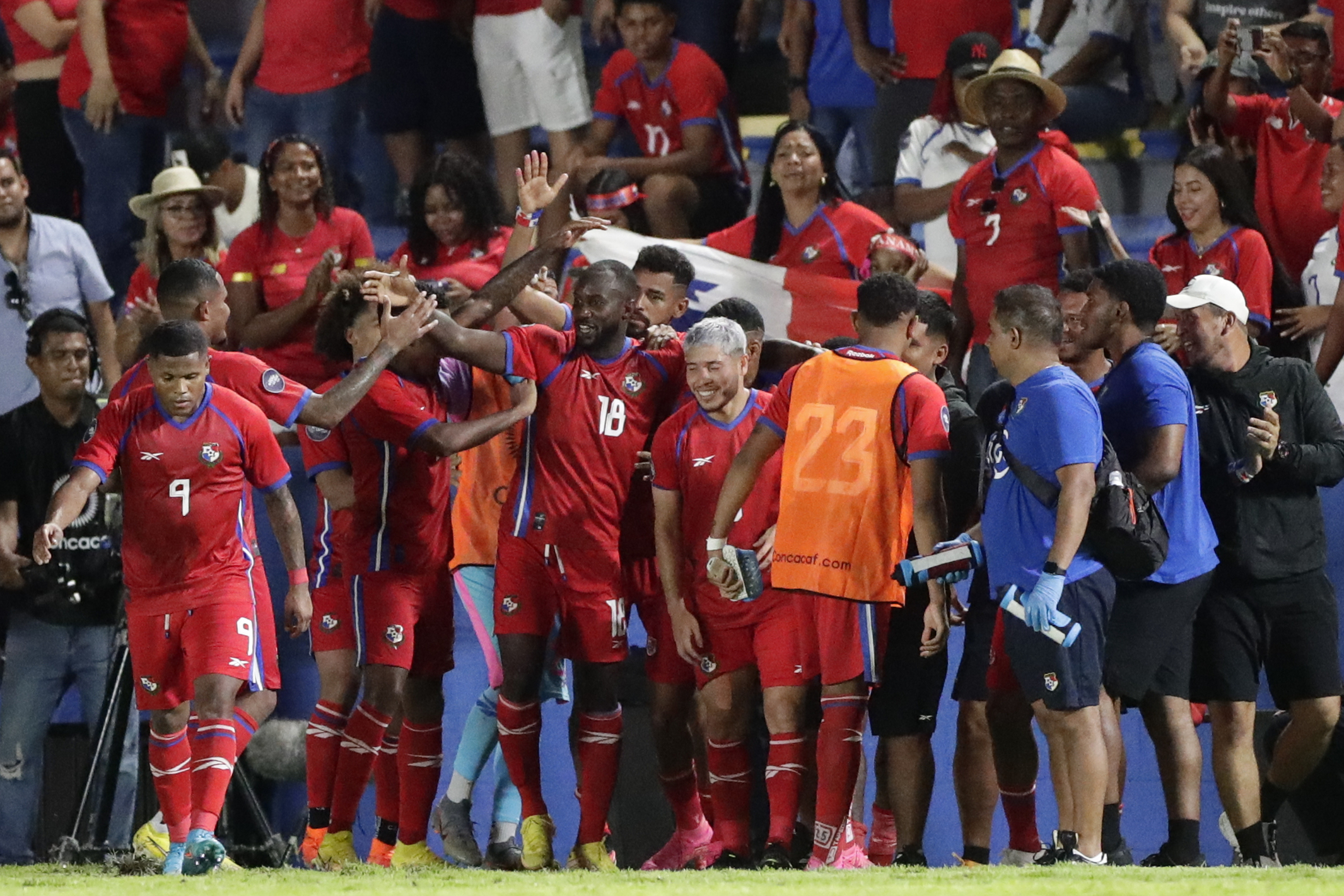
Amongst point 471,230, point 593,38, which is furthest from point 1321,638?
point 593,38

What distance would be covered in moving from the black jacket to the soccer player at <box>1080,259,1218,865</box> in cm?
28

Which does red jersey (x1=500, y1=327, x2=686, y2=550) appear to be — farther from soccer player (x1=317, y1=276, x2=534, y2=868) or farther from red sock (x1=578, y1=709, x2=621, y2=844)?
red sock (x1=578, y1=709, x2=621, y2=844)

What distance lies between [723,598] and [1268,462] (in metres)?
2.04

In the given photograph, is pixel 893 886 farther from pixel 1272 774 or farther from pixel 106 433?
pixel 106 433

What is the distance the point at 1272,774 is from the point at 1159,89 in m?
4.58

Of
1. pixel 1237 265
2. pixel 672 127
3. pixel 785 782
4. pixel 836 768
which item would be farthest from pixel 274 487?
pixel 1237 265

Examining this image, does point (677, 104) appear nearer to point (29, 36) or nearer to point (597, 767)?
point (29, 36)

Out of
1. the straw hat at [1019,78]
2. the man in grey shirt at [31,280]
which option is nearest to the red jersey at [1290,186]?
the straw hat at [1019,78]

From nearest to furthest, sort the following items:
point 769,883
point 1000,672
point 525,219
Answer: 1. point 769,883
2. point 1000,672
3. point 525,219

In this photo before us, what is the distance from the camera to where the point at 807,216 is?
9.10 m

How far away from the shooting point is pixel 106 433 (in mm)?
6840

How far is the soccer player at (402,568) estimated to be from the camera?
734 cm

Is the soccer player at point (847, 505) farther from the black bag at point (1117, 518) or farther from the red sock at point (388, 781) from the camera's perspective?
the red sock at point (388, 781)

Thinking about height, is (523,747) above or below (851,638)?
below
